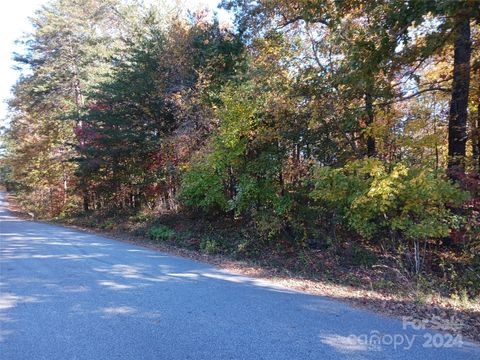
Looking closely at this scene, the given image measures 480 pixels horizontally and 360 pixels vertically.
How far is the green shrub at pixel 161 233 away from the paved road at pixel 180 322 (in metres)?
6.95

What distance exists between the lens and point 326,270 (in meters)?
9.86

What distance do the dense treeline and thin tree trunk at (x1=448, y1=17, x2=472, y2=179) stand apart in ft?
0.13

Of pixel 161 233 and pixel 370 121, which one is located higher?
pixel 370 121

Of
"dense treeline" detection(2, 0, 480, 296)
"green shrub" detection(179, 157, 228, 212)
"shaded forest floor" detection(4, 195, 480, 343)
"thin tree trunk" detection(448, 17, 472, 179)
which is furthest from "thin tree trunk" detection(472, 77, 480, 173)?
"green shrub" detection(179, 157, 228, 212)

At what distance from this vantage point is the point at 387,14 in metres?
7.02

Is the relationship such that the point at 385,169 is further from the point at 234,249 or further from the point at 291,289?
the point at 234,249

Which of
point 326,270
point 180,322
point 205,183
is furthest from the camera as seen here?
point 205,183

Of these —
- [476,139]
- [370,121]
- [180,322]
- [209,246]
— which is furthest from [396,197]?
[209,246]

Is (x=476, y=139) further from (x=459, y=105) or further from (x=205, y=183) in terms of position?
(x=205, y=183)

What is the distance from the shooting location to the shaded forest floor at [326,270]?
228 inches

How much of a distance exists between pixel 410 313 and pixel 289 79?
7.91 meters

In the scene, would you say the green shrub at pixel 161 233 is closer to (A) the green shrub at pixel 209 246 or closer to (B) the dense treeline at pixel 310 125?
(B) the dense treeline at pixel 310 125

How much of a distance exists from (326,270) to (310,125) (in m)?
4.32

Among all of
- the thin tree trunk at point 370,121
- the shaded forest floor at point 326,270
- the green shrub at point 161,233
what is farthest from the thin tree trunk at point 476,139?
the green shrub at point 161,233
